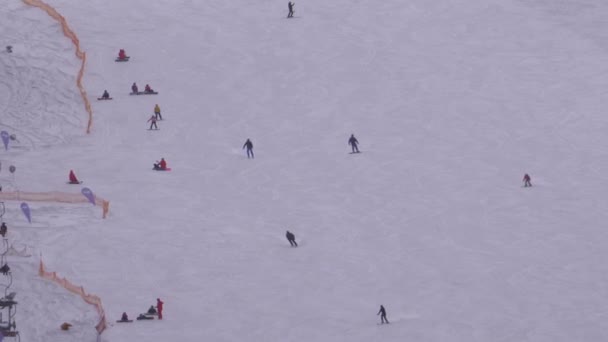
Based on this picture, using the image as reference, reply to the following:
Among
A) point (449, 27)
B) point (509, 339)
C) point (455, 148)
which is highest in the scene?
point (449, 27)

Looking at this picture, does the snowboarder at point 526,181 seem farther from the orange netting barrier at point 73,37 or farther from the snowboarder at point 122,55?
the snowboarder at point 122,55

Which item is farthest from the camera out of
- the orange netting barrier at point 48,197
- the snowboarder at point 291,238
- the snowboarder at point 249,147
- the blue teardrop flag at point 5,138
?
the blue teardrop flag at point 5,138

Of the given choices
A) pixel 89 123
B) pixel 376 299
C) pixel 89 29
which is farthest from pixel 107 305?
pixel 89 29

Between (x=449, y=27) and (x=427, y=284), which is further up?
(x=449, y=27)

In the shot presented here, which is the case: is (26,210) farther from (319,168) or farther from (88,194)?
(319,168)

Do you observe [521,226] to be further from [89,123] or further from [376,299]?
[89,123]

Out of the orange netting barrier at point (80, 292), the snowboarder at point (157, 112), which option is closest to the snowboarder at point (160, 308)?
Answer: the orange netting barrier at point (80, 292)
